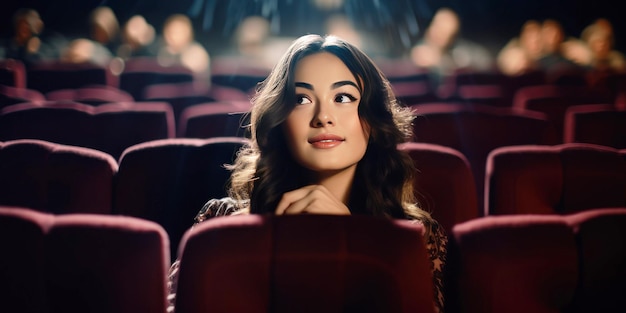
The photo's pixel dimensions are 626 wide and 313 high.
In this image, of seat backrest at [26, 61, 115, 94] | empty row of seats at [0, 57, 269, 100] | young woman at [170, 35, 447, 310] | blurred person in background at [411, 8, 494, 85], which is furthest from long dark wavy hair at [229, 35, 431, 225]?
blurred person in background at [411, 8, 494, 85]

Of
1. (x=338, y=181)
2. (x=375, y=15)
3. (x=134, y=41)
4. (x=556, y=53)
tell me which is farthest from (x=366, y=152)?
(x=375, y=15)

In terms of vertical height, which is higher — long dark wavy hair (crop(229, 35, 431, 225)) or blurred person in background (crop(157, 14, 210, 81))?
blurred person in background (crop(157, 14, 210, 81))

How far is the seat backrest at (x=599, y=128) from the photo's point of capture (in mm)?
1173

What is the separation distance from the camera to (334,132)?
2.10 feet

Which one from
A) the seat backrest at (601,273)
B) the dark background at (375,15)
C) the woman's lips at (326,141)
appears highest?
the dark background at (375,15)

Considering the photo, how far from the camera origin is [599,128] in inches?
46.7

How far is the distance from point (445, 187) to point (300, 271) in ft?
1.56

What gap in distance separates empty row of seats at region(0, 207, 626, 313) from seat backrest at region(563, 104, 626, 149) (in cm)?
79

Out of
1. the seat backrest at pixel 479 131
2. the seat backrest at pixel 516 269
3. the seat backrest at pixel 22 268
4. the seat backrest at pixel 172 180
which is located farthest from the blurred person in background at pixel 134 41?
the seat backrest at pixel 516 269

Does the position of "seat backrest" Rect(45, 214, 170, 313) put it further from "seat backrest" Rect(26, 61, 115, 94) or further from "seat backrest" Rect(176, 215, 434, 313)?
"seat backrest" Rect(26, 61, 115, 94)

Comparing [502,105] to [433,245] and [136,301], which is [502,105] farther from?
[136,301]

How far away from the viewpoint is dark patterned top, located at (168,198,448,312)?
629 mm

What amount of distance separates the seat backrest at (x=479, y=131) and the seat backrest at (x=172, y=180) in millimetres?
439

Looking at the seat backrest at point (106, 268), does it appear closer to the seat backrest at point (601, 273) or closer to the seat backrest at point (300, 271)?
the seat backrest at point (300, 271)
